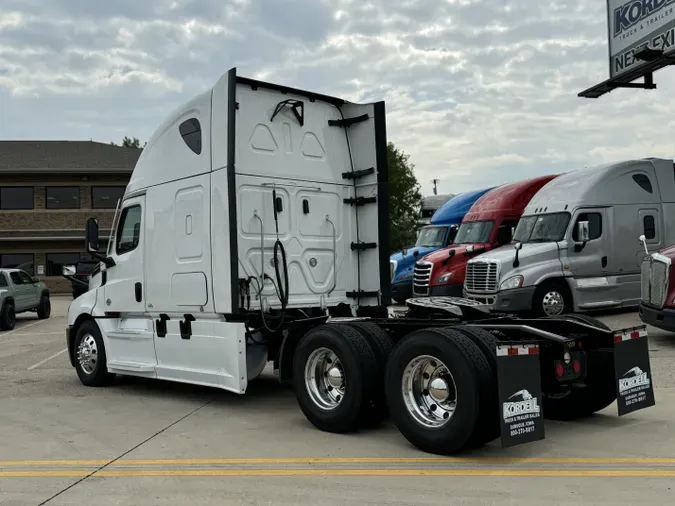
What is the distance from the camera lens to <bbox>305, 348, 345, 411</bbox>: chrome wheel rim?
21.9 feet

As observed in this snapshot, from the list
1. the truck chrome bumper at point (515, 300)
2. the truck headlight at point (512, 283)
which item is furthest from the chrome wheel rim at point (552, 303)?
the truck headlight at point (512, 283)

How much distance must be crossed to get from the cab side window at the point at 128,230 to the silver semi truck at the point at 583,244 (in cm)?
835

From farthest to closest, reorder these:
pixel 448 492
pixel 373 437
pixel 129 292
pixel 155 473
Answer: pixel 129 292 → pixel 373 437 → pixel 155 473 → pixel 448 492

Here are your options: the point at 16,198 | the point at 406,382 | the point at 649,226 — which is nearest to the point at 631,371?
the point at 406,382

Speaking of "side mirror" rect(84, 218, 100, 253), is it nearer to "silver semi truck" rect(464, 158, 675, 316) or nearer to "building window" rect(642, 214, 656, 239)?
"silver semi truck" rect(464, 158, 675, 316)

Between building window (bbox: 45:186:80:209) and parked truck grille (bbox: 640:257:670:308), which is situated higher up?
building window (bbox: 45:186:80:209)

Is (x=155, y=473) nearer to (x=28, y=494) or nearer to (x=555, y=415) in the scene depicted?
(x=28, y=494)

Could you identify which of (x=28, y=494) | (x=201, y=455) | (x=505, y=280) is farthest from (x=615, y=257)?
(x=28, y=494)

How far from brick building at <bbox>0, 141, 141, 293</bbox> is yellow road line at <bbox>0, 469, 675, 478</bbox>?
1367 inches

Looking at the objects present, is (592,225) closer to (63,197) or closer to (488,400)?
(488,400)

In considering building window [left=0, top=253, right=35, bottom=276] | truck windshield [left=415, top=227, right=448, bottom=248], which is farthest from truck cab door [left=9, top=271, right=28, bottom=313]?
building window [left=0, top=253, right=35, bottom=276]

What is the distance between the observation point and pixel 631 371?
6.38m

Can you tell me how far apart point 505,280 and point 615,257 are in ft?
8.86

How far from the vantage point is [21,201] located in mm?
39656
